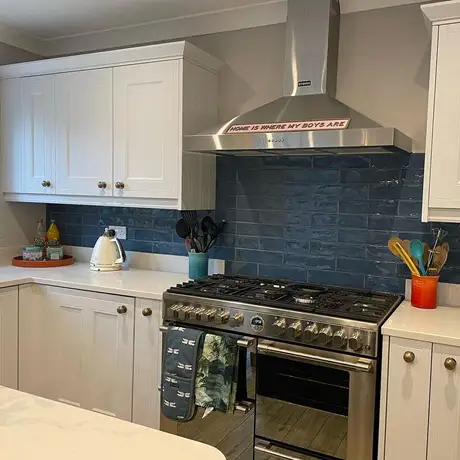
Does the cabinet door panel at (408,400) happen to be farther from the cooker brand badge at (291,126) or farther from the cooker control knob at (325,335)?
the cooker brand badge at (291,126)

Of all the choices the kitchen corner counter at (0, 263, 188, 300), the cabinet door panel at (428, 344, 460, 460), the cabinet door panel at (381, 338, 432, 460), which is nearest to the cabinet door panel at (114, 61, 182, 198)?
→ the kitchen corner counter at (0, 263, 188, 300)

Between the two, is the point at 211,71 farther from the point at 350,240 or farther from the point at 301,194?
the point at 350,240

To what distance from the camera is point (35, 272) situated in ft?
10.0

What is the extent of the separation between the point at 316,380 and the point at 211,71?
1.81 m

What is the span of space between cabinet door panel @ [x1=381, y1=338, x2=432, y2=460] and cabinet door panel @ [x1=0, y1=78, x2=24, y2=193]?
2538 millimetres

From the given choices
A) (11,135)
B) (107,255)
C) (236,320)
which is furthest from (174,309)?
(11,135)

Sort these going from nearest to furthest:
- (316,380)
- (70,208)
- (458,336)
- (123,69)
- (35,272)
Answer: (458,336) → (316,380) → (123,69) → (35,272) → (70,208)

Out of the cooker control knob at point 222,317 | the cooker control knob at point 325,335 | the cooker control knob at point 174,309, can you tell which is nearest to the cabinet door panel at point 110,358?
the cooker control knob at point 174,309

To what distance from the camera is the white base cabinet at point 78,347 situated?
8.72 ft

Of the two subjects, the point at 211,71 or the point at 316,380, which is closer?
the point at 316,380

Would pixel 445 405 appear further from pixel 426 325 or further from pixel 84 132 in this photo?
pixel 84 132

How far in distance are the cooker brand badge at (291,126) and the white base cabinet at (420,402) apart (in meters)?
0.94

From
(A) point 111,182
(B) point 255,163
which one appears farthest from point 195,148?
(A) point 111,182

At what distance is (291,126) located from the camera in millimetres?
2307
